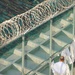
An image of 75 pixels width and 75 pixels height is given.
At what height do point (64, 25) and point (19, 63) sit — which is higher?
point (64, 25)

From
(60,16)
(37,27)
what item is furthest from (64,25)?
(37,27)

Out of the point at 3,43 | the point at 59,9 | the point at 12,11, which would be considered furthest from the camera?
the point at 12,11

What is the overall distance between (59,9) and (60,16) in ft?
0.95

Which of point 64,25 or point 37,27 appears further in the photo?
point 64,25

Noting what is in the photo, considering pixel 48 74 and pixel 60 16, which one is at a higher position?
pixel 60 16

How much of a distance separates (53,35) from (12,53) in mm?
1109

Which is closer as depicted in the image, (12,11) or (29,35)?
(29,35)

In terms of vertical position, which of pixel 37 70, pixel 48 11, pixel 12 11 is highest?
pixel 12 11

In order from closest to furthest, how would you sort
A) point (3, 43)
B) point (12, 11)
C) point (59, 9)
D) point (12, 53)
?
point (3, 43) → point (12, 53) → point (59, 9) → point (12, 11)

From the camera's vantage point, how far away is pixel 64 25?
29.1ft

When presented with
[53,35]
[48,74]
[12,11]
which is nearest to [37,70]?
[48,74]

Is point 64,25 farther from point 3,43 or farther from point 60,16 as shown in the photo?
point 3,43

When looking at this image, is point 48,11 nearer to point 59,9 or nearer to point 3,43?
point 59,9

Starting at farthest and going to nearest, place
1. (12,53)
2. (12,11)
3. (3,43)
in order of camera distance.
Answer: (12,11) → (12,53) → (3,43)
